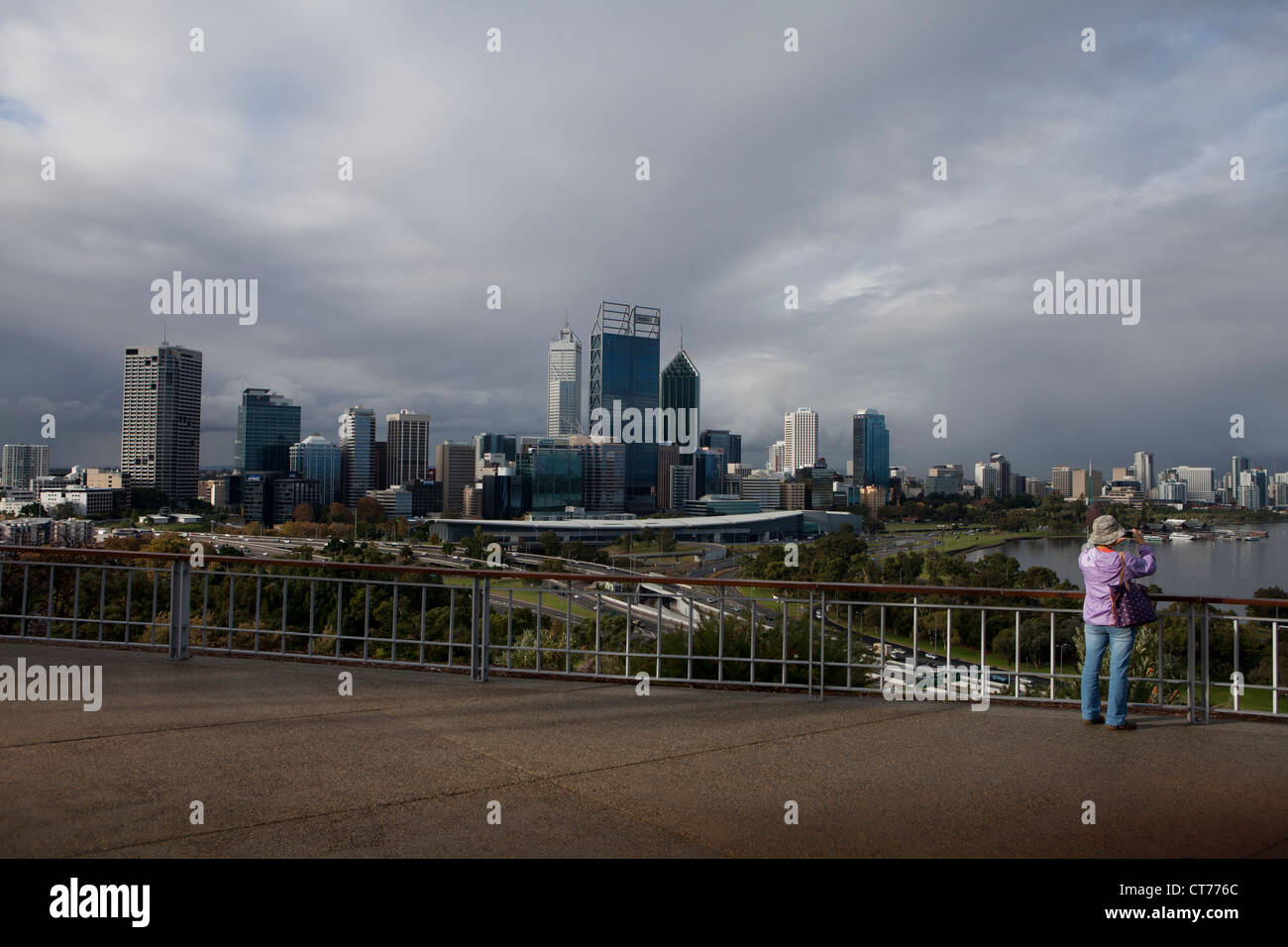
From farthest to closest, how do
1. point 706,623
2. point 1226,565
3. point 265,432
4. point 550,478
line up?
point 550,478
point 265,432
point 1226,565
point 706,623

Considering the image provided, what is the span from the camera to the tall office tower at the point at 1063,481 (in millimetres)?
53756

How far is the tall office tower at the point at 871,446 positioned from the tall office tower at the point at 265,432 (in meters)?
76.9

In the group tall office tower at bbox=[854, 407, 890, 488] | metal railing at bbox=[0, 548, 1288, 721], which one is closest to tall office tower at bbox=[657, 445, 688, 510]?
tall office tower at bbox=[854, 407, 890, 488]

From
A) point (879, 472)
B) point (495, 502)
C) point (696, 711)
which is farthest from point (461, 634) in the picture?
point (879, 472)

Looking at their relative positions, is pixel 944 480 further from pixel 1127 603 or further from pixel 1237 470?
pixel 1127 603

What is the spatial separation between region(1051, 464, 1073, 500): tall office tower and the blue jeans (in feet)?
166

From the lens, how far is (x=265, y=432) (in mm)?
99625

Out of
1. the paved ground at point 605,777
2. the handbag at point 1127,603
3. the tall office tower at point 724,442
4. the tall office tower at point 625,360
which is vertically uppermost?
the tall office tower at point 625,360

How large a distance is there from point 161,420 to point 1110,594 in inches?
3502

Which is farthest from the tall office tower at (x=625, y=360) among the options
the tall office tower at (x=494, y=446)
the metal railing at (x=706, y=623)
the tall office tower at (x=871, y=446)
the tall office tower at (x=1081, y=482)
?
the metal railing at (x=706, y=623)

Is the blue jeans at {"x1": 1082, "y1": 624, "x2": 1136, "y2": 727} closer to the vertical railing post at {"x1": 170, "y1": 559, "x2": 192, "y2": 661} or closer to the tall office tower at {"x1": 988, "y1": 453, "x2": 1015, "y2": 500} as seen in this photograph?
the vertical railing post at {"x1": 170, "y1": 559, "x2": 192, "y2": 661}

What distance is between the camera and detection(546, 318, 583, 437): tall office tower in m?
168

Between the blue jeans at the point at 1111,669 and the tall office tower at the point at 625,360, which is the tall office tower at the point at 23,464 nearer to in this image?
the blue jeans at the point at 1111,669

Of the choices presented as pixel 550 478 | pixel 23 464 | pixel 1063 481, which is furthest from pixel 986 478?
pixel 23 464
